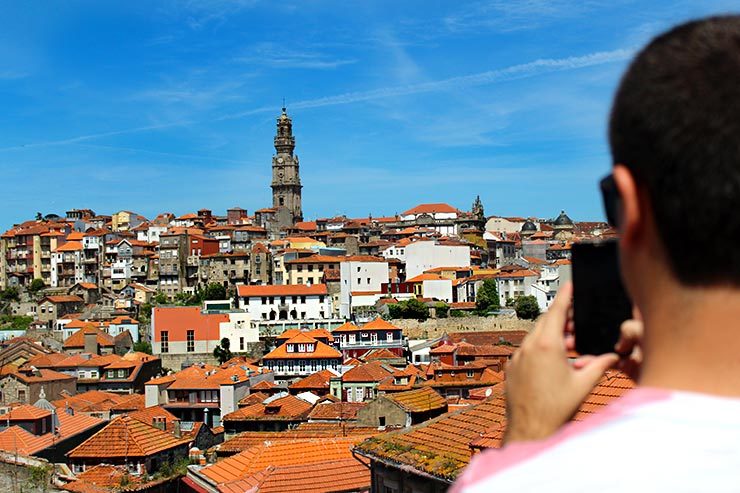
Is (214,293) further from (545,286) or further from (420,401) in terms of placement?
(420,401)

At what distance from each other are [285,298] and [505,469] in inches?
2828

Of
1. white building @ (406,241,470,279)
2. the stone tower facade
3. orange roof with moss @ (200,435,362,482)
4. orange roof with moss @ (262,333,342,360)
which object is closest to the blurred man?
orange roof with moss @ (200,435,362,482)

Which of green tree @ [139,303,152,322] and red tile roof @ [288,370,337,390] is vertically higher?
green tree @ [139,303,152,322]

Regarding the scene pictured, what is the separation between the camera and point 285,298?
239ft

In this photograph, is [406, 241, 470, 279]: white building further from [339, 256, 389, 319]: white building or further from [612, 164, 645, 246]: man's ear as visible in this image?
[612, 164, 645, 246]: man's ear

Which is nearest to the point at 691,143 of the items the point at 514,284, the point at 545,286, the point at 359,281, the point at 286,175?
the point at 545,286

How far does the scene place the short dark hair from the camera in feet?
4.57

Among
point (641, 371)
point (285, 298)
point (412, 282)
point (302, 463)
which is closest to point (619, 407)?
point (641, 371)

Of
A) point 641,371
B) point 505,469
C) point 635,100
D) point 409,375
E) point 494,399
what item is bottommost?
point 409,375

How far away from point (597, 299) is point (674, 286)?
341 mm

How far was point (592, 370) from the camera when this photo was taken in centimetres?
176

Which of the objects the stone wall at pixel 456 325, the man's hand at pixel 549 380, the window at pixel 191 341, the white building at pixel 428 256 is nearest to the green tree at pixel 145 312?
the window at pixel 191 341

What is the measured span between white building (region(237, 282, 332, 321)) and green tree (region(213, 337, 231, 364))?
5309 mm

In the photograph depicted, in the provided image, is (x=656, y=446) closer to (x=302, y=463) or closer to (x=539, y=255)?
(x=302, y=463)
